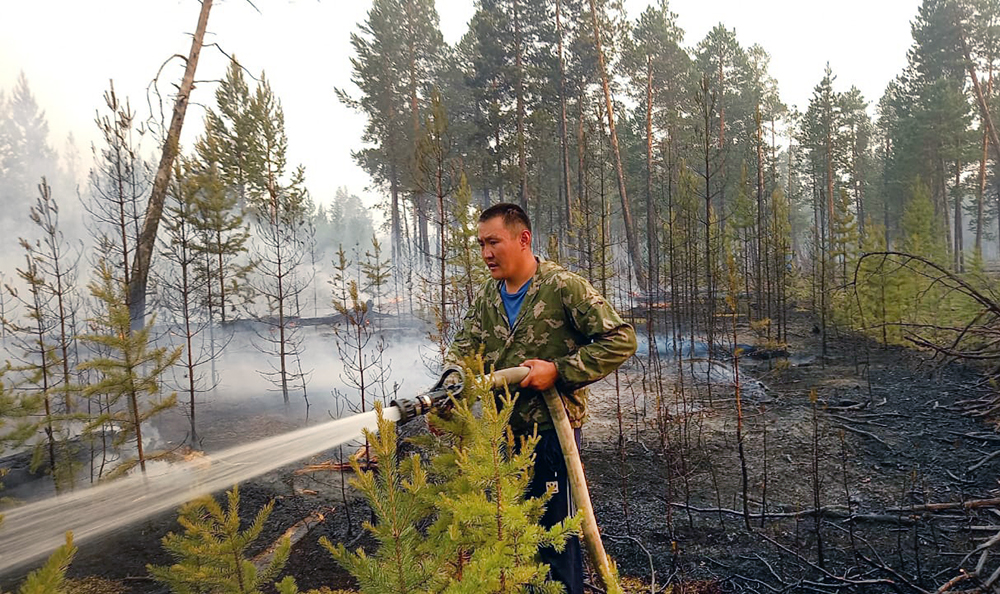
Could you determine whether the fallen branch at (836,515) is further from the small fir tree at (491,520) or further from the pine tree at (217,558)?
the pine tree at (217,558)

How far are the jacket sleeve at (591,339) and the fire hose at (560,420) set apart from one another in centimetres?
17

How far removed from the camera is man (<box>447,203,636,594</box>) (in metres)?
2.58

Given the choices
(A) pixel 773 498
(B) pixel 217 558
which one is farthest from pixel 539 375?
(A) pixel 773 498

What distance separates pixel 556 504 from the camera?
111 inches

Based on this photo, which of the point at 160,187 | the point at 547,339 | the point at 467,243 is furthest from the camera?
the point at 467,243

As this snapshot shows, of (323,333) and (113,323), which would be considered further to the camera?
(323,333)

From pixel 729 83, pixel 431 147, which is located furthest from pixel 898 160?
pixel 431 147

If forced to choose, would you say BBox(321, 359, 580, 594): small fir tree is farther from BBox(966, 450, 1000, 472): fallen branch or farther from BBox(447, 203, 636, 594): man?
BBox(966, 450, 1000, 472): fallen branch

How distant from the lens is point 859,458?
6523mm

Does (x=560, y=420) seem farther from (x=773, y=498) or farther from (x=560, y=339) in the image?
(x=773, y=498)

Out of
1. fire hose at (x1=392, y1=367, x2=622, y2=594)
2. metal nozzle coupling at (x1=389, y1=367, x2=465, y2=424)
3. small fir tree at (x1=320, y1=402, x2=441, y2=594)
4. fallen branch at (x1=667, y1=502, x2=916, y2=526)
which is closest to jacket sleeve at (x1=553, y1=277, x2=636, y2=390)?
fire hose at (x1=392, y1=367, x2=622, y2=594)

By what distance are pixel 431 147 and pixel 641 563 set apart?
8.66 metres

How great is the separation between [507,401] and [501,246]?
4.17 ft

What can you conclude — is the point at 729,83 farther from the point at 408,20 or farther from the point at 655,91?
the point at 408,20
